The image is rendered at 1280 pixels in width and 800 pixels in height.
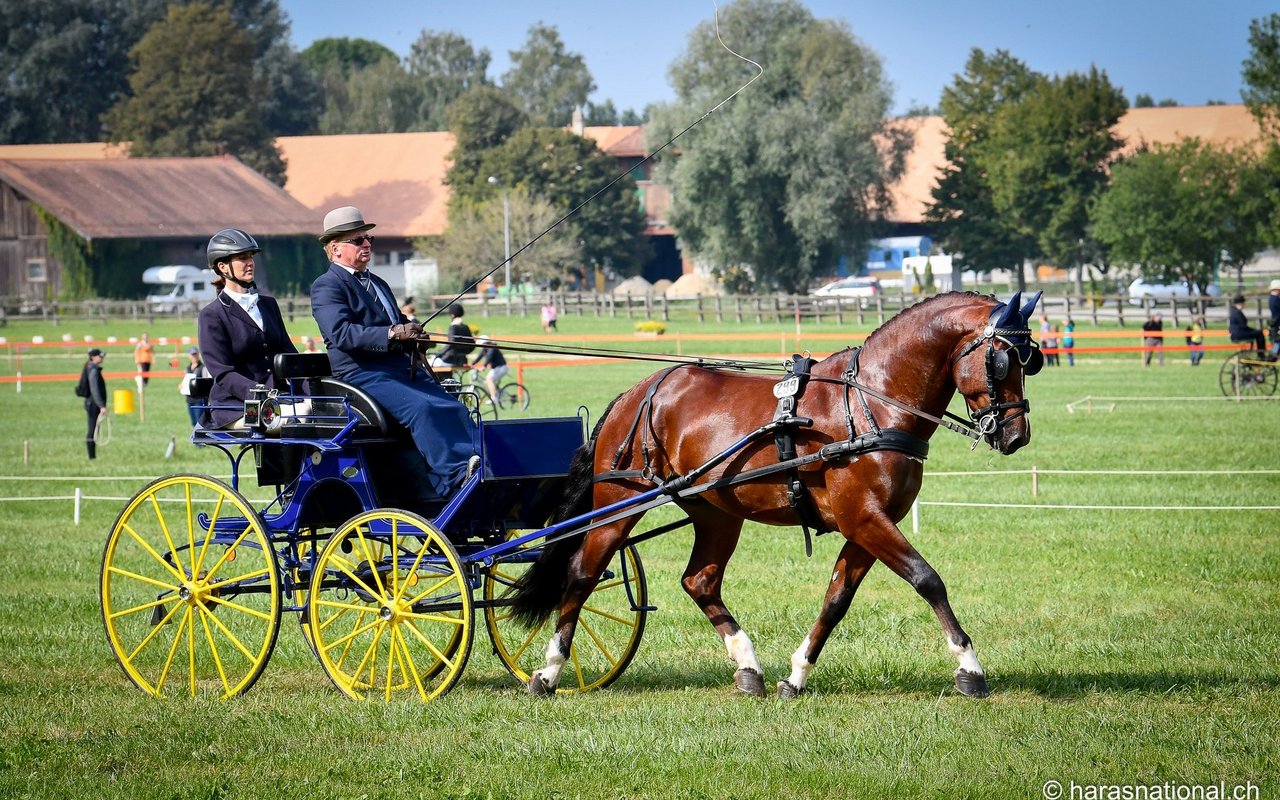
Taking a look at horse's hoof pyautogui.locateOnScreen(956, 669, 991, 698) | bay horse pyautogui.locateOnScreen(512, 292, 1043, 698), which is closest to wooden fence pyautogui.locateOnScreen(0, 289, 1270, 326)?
bay horse pyautogui.locateOnScreen(512, 292, 1043, 698)

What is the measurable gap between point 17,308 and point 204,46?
22.1 m

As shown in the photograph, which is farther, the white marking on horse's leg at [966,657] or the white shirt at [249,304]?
the white shirt at [249,304]

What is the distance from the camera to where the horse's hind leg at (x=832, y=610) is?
7.86m

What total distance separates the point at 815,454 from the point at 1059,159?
6304 cm

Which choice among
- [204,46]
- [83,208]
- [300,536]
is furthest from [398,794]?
[204,46]

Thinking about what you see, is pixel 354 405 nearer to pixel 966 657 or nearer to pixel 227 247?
pixel 227 247

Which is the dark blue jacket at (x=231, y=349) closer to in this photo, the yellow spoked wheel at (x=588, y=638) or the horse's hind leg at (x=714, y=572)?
the yellow spoked wheel at (x=588, y=638)

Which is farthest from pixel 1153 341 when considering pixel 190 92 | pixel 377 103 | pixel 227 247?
pixel 377 103

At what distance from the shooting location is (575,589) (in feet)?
27.3

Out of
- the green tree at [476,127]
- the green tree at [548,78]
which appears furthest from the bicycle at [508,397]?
the green tree at [548,78]

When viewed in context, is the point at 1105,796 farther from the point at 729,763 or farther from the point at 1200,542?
the point at 1200,542

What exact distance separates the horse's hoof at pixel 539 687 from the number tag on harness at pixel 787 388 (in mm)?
1993

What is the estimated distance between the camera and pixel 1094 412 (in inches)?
996

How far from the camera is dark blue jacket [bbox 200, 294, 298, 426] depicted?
870 cm
